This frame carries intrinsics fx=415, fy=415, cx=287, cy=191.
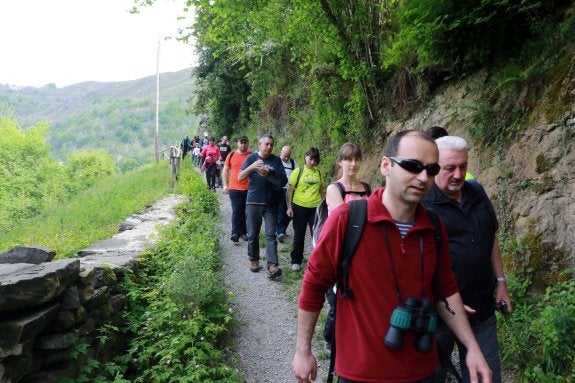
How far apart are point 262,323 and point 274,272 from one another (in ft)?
4.09

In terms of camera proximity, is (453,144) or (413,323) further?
(453,144)

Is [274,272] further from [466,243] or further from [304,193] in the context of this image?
[466,243]

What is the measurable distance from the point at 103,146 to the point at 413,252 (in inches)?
5134

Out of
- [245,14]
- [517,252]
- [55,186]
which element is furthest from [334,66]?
→ [55,186]

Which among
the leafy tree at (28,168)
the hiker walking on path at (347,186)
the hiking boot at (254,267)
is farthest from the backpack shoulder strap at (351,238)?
the leafy tree at (28,168)

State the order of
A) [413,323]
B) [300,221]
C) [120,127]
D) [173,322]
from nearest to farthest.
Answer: [413,323]
[173,322]
[300,221]
[120,127]

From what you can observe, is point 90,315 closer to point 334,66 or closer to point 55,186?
point 334,66

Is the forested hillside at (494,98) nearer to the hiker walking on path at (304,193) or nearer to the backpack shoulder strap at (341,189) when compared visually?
the backpack shoulder strap at (341,189)

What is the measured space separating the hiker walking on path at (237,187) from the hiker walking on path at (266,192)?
1172 millimetres

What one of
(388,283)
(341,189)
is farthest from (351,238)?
(341,189)

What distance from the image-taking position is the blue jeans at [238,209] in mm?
7859

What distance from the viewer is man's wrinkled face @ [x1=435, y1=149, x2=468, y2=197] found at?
2670 millimetres

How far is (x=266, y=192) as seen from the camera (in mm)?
6562

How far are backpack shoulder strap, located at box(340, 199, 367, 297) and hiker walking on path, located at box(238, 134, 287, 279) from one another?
178 inches
